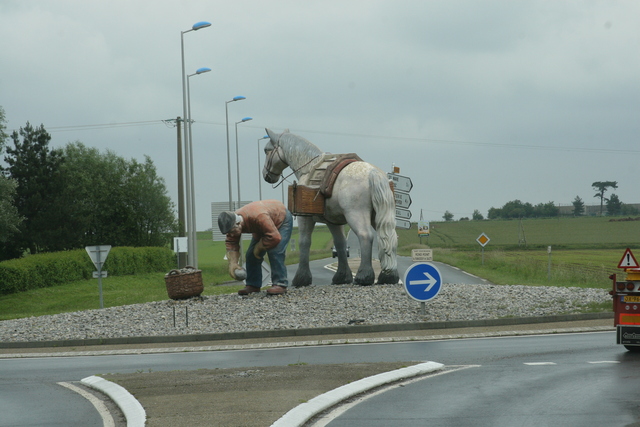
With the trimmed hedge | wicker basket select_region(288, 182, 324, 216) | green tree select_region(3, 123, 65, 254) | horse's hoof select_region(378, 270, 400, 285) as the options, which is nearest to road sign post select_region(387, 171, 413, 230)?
horse's hoof select_region(378, 270, 400, 285)

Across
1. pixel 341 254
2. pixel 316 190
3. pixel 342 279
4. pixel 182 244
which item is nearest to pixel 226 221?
pixel 316 190

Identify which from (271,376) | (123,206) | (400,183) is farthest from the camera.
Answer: (123,206)

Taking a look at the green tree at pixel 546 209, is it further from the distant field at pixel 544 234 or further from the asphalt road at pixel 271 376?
the asphalt road at pixel 271 376

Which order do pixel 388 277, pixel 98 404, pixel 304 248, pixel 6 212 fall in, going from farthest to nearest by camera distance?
pixel 6 212, pixel 304 248, pixel 388 277, pixel 98 404

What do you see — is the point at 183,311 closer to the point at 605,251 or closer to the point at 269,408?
the point at 269,408

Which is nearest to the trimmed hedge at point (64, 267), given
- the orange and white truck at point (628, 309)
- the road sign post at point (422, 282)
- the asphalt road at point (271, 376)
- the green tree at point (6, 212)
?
the green tree at point (6, 212)

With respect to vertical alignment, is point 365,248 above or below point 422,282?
above

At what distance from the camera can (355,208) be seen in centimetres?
2045

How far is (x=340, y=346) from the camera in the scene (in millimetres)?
14125

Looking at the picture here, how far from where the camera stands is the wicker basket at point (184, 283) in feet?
67.4

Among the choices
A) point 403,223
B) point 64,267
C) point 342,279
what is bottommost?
point 64,267

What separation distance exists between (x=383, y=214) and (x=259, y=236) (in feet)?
9.55

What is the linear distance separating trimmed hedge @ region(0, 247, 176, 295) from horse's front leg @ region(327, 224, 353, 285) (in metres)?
23.2

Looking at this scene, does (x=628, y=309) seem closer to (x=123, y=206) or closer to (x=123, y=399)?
(x=123, y=399)
